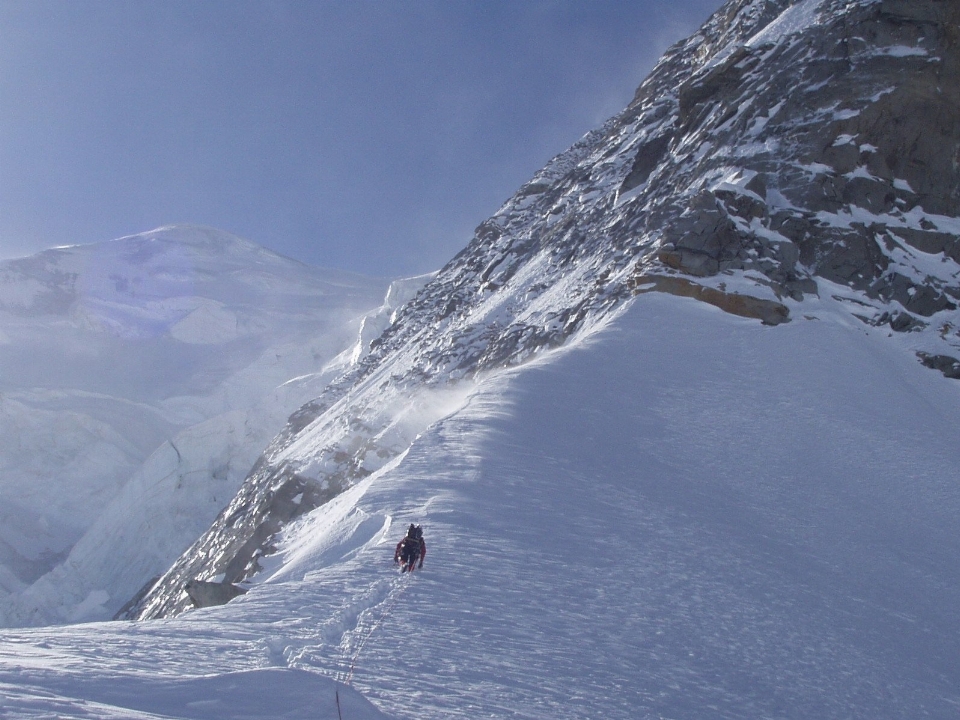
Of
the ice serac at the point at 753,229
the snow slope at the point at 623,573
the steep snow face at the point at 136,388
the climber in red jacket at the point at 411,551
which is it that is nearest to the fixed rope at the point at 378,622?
the snow slope at the point at 623,573

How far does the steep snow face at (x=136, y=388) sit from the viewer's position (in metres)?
47.5

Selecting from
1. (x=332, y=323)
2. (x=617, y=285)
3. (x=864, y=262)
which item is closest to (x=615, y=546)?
(x=617, y=285)

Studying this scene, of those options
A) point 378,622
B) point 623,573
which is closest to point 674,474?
point 623,573

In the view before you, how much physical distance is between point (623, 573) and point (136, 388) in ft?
267

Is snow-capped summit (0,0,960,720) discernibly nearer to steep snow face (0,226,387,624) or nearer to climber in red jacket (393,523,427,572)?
climber in red jacket (393,523,427,572)

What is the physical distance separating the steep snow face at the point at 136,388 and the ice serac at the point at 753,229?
487 inches

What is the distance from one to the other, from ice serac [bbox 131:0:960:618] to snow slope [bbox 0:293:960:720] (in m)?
4.58

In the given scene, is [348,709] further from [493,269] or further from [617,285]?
[493,269]

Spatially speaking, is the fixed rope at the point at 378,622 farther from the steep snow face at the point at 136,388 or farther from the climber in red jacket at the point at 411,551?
the steep snow face at the point at 136,388

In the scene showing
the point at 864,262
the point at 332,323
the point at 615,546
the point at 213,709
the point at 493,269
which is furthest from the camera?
the point at 332,323

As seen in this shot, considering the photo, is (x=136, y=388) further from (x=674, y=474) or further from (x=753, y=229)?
(x=674, y=474)

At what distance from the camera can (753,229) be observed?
24.3 meters

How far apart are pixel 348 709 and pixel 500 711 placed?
1399mm

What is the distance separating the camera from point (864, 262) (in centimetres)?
2389
